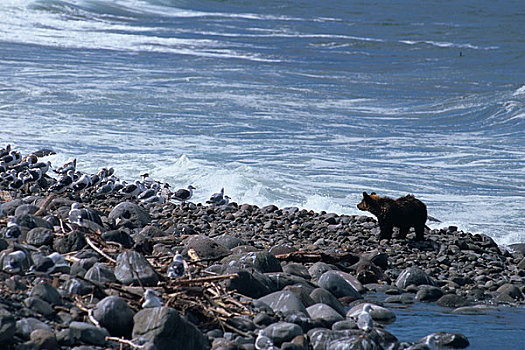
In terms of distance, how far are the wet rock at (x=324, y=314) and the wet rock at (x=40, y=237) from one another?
2.12 m

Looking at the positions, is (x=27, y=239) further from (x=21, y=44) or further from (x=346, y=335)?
(x=21, y=44)

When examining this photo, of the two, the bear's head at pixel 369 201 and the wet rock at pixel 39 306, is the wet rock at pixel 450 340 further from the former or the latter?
the bear's head at pixel 369 201

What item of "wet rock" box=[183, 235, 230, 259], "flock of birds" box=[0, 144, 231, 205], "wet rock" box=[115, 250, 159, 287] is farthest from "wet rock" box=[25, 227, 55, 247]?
"flock of birds" box=[0, 144, 231, 205]

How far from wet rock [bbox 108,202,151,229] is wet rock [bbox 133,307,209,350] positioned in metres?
3.92

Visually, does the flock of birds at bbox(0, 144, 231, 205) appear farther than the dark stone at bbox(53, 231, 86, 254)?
Yes

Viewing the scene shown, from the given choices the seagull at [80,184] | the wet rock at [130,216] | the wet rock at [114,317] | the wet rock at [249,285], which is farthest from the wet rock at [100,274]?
the seagull at [80,184]

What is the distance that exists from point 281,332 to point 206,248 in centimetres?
199

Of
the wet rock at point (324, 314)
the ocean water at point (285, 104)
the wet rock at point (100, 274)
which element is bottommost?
the ocean water at point (285, 104)

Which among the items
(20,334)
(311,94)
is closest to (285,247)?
(20,334)

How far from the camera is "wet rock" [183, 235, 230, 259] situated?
6.50 meters

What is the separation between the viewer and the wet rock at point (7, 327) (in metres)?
3.97

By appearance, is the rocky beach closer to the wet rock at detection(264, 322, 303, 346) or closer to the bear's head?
the wet rock at detection(264, 322, 303, 346)

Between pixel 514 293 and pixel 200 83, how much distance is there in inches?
739

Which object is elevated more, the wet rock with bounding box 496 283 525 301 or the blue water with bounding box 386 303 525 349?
the blue water with bounding box 386 303 525 349
